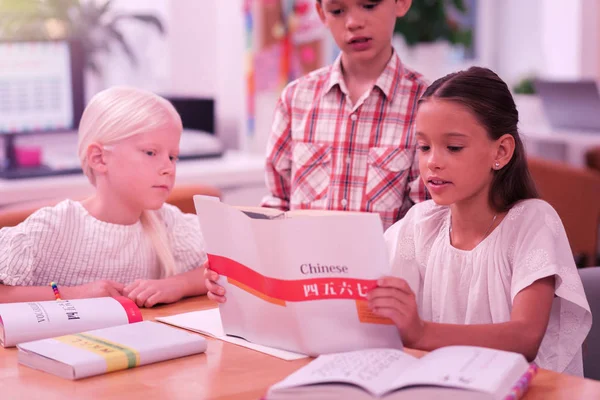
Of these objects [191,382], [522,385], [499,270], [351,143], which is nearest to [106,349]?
[191,382]

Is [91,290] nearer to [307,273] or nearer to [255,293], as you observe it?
[255,293]

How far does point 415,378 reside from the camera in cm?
114

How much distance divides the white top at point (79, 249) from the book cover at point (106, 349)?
42 centimetres

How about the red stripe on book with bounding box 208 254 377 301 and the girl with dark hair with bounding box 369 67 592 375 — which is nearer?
the red stripe on book with bounding box 208 254 377 301

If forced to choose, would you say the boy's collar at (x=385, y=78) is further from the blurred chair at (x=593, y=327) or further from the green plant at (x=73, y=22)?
the green plant at (x=73, y=22)

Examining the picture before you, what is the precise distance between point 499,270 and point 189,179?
178 cm

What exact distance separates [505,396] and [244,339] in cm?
52

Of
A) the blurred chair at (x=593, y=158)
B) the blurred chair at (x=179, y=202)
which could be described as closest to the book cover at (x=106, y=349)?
the blurred chair at (x=179, y=202)

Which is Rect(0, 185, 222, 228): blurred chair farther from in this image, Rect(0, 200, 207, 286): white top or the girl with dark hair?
the girl with dark hair

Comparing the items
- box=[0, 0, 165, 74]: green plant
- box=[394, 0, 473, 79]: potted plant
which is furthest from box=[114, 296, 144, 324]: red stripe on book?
box=[394, 0, 473, 79]: potted plant

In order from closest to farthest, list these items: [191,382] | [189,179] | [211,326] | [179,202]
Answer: [191,382] < [211,326] < [179,202] < [189,179]

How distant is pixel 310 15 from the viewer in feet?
12.7

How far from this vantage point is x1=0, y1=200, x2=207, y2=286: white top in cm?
183

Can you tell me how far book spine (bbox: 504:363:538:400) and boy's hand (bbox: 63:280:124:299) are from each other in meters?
0.87
